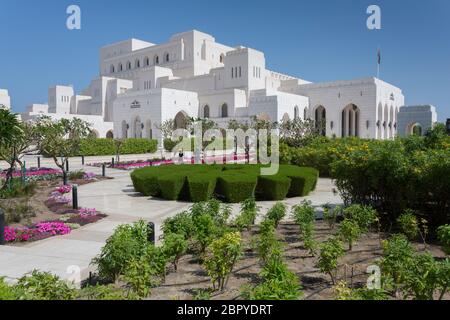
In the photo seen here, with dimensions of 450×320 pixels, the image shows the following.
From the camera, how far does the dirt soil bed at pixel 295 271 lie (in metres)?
4.86

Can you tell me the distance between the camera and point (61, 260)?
20.8ft

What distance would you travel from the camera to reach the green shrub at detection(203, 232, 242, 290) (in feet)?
16.0

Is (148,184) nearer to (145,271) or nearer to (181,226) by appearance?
(181,226)

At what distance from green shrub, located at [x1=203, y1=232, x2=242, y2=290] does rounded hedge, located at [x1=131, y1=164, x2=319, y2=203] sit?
642 cm

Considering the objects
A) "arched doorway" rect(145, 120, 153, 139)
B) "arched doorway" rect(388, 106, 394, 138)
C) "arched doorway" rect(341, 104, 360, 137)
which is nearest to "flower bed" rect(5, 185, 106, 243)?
"arched doorway" rect(145, 120, 153, 139)

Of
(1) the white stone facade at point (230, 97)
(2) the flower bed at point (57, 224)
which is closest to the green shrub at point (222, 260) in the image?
(2) the flower bed at point (57, 224)

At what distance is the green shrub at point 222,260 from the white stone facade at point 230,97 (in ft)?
99.6

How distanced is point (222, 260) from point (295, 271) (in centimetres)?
132

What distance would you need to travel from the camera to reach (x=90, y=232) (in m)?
8.25

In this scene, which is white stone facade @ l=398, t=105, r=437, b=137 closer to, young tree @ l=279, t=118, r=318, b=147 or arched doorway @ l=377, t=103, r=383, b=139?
arched doorway @ l=377, t=103, r=383, b=139

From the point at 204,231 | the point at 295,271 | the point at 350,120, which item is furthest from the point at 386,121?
the point at 295,271

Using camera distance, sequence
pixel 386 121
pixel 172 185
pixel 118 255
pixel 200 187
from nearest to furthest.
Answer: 1. pixel 118 255
2. pixel 200 187
3. pixel 172 185
4. pixel 386 121

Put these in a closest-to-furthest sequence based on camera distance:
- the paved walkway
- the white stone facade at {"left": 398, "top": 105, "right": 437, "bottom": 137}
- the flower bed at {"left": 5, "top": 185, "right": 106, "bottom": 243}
→ the paved walkway, the flower bed at {"left": 5, "top": 185, "right": 106, "bottom": 243}, the white stone facade at {"left": 398, "top": 105, "right": 437, "bottom": 137}
